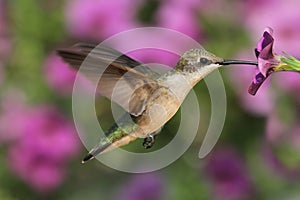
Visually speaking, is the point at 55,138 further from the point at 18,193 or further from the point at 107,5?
the point at 107,5

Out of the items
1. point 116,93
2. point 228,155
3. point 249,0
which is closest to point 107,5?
point 249,0

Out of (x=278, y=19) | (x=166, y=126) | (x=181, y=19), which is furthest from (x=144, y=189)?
(x=278, y=19)

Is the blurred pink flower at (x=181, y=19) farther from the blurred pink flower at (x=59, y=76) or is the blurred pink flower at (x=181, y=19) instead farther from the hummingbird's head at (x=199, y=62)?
the hummingbird's head at (x=199, y=62)

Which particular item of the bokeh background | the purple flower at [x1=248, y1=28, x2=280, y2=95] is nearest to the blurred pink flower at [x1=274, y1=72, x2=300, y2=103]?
the bokeh background

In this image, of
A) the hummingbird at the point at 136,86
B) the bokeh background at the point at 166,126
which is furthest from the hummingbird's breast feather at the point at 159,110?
the bokeh background at the point at 166,126

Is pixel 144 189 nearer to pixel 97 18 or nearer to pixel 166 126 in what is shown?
pixel 166 126

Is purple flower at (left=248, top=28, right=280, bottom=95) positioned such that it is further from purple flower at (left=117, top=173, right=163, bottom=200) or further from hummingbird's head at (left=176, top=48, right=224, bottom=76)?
purple flower at (left=117, top=173, right=163, bottom=200)

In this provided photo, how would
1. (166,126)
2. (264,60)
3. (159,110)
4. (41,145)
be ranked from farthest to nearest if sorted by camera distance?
(166,126) < (41,145) < (159,110) < (264,60)
